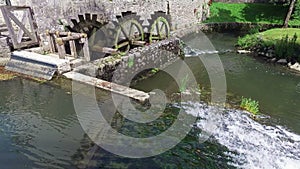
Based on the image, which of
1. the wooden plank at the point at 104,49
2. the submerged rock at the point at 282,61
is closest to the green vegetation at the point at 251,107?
the wooden plank at the point at 104,49

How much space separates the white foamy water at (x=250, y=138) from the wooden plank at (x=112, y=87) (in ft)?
4.35

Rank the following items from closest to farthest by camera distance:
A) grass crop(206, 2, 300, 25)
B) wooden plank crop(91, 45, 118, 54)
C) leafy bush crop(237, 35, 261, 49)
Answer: wooden plank crop(91, 45, 118, 54) → leafy bush crop(237, 35, 261, 49) → grass crop(206, 2, 300, 25)

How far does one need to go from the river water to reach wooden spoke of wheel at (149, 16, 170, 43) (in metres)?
3.59

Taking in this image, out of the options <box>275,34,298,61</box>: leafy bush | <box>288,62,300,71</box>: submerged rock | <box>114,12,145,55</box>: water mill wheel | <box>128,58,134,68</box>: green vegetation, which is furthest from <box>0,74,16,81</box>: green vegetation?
<box>275,34,298,61</box>: leafy bush

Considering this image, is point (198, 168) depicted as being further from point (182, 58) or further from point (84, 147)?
point (182, 58)

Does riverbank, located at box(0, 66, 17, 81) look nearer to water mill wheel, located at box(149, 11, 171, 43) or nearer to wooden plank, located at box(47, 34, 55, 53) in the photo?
wooden plank, located at box(47, 34, 55, 53)

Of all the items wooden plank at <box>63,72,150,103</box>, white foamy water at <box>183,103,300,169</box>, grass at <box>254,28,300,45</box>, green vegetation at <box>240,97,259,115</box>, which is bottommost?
white foamy water at <box>183,103,300,169</box>

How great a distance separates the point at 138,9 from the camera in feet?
44.0

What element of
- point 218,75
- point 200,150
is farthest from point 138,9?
point 200,150

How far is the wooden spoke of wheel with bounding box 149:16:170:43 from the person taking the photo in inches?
448

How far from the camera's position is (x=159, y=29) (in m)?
11.9

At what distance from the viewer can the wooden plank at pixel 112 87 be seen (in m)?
6.44

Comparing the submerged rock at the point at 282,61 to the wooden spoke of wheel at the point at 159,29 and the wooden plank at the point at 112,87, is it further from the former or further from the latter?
the wooden plank at the point at 112,87

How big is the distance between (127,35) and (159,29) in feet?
7.22
